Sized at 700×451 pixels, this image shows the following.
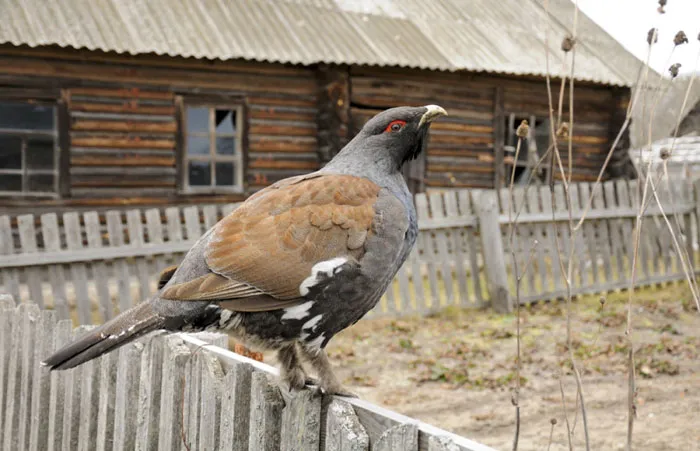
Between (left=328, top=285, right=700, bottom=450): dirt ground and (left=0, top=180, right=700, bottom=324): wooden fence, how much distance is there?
1.20 ft

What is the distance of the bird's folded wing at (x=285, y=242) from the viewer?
2.43 metres

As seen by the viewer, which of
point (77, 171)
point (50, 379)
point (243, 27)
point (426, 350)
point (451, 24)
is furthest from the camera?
point (451, 24)

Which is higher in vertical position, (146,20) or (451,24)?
(451,24)

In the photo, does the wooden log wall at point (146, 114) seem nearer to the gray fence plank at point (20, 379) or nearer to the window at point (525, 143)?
the window at point (525, 143)

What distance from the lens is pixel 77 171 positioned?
37.5 feet

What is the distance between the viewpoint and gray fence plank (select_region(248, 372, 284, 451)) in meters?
2.47

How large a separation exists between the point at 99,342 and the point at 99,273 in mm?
5276

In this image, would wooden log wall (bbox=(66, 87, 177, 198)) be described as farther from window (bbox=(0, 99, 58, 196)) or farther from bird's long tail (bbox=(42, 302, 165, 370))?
bird's long tail (bbox=(42, 302, 165, 370))

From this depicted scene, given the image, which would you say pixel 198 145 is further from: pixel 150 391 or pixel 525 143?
pixel 150 391

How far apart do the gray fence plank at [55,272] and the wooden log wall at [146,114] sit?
14.3 ft

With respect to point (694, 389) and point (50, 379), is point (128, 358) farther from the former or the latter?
point (694, 389)

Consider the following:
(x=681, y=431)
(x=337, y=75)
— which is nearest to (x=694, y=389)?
(x=681, y=431)

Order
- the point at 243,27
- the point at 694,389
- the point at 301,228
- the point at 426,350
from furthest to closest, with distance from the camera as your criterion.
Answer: the point at 243,27 < the point at 426,350 < the point at 694,389 < the point at 301,228

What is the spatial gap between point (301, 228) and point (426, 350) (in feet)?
17.7
